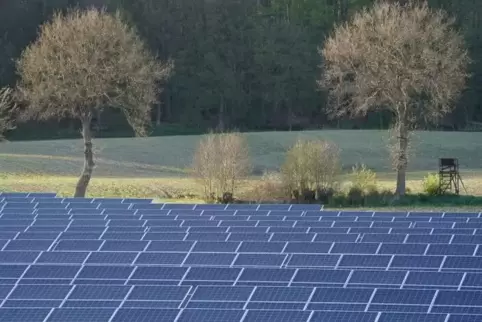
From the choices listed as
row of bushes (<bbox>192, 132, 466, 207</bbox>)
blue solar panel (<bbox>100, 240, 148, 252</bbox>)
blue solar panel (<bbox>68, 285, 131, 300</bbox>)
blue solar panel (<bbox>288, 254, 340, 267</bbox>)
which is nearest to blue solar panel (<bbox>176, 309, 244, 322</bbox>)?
blue solar panel (<bbox>68, 285, 131, 300</bbox>)

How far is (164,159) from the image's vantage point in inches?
2234

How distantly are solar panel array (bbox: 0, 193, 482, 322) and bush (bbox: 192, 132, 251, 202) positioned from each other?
14254 millimetres

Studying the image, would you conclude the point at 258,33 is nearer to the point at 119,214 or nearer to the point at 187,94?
the point at 187,94

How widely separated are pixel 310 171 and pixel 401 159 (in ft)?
11.7

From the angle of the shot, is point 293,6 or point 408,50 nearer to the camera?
point 408,50

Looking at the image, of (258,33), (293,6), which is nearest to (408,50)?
(258,33)

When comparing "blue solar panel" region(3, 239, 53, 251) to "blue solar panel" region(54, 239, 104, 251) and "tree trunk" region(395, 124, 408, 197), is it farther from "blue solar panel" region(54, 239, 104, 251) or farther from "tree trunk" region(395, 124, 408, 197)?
"tree trunk" region(395, 124, 408, 197)

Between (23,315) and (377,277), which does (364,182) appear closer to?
(377,277)

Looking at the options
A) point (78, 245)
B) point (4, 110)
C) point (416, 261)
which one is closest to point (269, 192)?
point (4, 110)

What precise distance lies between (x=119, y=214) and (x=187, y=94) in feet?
163

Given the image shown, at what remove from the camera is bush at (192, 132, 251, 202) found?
38469mm

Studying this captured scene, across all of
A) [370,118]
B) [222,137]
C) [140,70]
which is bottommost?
[370,118]

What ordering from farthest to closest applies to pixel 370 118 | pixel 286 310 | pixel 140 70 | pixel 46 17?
pixel 370 118 → pixel 46 17 → pixel 140 70 → pixel 286 310

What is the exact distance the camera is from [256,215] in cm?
2348
